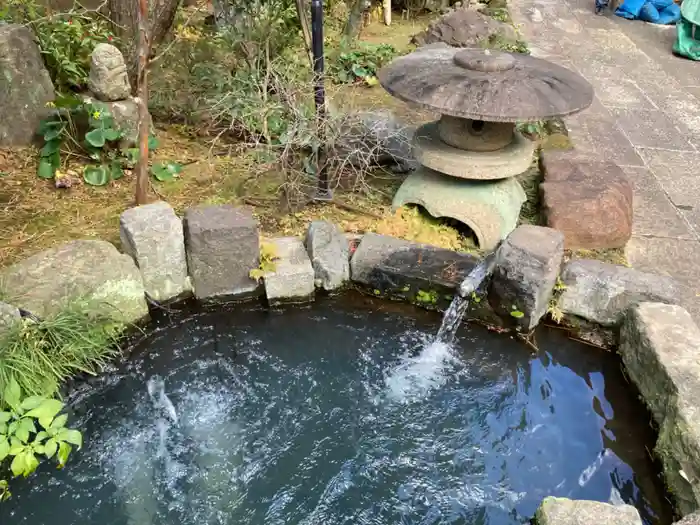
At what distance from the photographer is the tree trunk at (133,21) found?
600 centimetres

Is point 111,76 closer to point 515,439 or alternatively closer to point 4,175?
point 4,175

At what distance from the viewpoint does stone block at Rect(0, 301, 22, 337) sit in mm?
3465

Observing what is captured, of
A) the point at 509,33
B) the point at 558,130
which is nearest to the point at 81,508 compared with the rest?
the point at 558,130

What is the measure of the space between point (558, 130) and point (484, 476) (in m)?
4.59

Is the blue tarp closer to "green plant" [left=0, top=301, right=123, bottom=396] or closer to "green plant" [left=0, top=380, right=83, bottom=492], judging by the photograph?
"green plant" [left=0, top=301, right=123, bottom=396]

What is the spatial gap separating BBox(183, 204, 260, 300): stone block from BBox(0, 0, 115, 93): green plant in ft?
8.44

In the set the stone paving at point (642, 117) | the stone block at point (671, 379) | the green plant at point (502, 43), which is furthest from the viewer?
the green plant at point (502, 43)

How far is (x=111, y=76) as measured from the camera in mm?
Result: 5348

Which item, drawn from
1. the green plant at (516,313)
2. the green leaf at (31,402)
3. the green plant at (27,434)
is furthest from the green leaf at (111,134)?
the green plant at (516,313)

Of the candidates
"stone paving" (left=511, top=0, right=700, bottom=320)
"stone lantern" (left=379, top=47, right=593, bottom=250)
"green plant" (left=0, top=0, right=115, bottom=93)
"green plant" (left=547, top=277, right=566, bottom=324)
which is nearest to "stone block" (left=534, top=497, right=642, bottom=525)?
"green plant" (left=547, top=277, right=566, bottom=324)

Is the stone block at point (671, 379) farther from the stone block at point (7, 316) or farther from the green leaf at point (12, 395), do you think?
the stone block at point (7, 316)

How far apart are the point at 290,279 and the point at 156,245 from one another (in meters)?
0.94

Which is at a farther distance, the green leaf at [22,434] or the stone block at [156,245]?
the stone block at [156,245]

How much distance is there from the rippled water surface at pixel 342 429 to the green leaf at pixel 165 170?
183 cm
